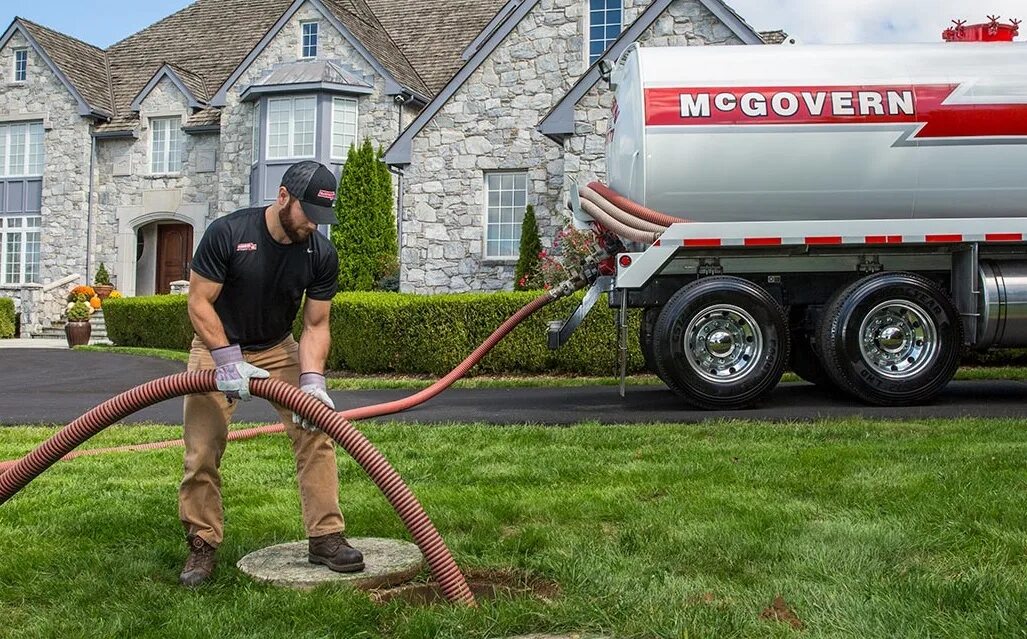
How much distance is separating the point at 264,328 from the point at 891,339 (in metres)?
6.60

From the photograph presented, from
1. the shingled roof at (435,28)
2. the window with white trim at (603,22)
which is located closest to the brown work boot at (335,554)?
the window with white trim at (603,22)

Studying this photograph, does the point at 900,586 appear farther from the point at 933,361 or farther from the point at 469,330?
the point at 469,330

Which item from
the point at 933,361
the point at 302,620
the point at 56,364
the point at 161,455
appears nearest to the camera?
the point at 302,620

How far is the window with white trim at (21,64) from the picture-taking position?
28.5 metres

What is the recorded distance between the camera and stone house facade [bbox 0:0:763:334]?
2016 centimetres

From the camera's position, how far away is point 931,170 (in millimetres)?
9273

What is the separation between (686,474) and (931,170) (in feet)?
16.4

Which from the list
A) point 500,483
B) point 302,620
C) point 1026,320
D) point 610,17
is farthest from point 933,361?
point 610,17

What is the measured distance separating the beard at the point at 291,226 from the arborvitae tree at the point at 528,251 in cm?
1440

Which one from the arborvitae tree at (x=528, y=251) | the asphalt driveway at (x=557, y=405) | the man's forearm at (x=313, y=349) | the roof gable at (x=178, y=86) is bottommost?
the asphalt driveway at (x=557, y=405)

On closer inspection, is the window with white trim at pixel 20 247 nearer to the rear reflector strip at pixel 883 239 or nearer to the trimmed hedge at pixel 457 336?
the trimmed hedge at pixel 457 336

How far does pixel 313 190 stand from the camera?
4.08 meters

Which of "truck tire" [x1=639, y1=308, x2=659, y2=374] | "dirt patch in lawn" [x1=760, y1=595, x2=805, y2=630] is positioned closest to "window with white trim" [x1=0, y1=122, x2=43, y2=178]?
"truck tire" [x1=639, y1=308, x2=659, y2=374]

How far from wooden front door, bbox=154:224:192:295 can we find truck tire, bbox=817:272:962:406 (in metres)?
21.9
